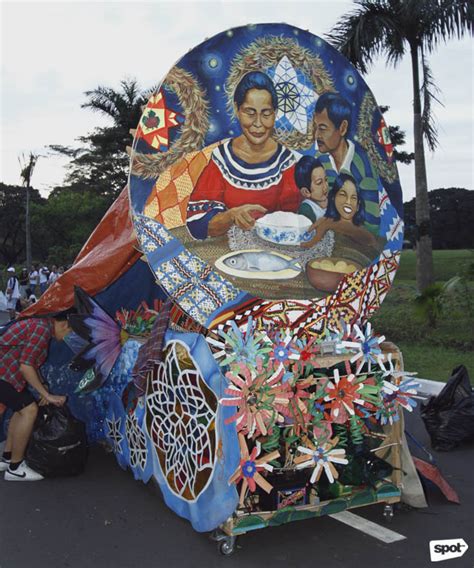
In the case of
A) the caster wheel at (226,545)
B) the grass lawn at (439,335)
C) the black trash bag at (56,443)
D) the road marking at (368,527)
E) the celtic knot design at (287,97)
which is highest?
the celtic knot design at (287,97)

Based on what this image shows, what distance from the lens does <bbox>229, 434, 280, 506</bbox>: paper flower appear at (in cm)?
353

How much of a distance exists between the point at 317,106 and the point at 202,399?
2.16m

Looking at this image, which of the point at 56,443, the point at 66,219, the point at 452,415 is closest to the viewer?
the point at 56,443

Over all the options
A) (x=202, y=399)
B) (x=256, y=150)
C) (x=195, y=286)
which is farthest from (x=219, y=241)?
(x=202, y=399)

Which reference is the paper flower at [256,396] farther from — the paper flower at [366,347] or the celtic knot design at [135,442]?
the celtic knot design at [135,442]

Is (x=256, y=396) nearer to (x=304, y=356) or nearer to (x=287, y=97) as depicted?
(x=304, y=356)

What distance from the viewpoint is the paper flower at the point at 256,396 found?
3484 mm

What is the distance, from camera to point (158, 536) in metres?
4.03

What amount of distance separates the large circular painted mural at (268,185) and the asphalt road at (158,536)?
1.28 metres

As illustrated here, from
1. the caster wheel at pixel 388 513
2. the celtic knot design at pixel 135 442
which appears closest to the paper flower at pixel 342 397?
the caster wheel at pixel 388 513

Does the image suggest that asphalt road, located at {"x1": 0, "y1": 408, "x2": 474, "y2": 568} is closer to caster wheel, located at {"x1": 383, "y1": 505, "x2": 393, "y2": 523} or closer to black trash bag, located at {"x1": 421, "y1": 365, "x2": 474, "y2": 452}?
caster wheel, located at {"x1": 383, "y1": 505, "x2": 393, "y2": 523}

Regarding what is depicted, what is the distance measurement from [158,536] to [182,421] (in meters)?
0.72

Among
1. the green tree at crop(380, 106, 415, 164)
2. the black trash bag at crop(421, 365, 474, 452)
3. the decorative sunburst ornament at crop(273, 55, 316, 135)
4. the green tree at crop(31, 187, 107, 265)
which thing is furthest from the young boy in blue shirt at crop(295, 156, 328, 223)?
the green tree at crop(31, 187, 107, 265)

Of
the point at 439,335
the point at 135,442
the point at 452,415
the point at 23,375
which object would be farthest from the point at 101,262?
the point at 439,335
